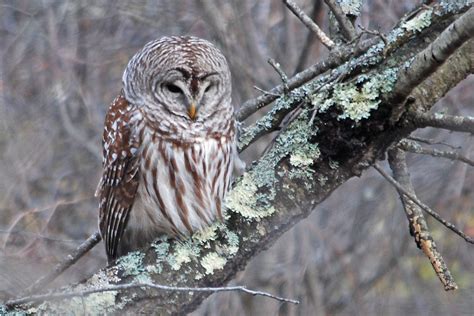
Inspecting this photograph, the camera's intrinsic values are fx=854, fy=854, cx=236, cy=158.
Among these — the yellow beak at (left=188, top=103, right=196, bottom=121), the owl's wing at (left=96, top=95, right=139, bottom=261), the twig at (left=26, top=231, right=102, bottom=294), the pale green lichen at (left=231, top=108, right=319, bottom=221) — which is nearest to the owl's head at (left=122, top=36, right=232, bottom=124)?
the yellow beak at (left=188, top=103, right=196, bottom=121)

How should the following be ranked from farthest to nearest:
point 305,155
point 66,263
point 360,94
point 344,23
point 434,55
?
point 344,23, point 66,263, point 305,155, point 360,94, point 434,55

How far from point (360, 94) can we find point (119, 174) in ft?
4.54

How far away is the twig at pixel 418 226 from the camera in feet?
9.66

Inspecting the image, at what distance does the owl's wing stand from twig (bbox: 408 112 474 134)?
145 cm

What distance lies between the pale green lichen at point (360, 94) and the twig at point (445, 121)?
13 cm

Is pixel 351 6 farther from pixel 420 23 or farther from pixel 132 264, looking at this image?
pixel 132 264

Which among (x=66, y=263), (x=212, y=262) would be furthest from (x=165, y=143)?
(x=212, y=262)

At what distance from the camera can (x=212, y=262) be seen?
2965 millimetres

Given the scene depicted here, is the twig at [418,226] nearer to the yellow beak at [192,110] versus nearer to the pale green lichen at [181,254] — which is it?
the pale green lichen at [181,254]

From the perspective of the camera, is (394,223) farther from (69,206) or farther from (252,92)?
(69,206)

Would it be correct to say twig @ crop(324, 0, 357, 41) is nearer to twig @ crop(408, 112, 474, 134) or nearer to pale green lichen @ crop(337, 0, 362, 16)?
pale green lichen @ crop(337, 0, 362, 16)

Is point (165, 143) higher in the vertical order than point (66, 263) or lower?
higher

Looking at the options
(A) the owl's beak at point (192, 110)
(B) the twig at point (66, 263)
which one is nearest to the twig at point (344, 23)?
(A) the owl's beak at point (192, 110)

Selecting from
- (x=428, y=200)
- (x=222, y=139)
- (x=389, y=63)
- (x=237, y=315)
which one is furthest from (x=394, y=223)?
(x=389, y=63)
